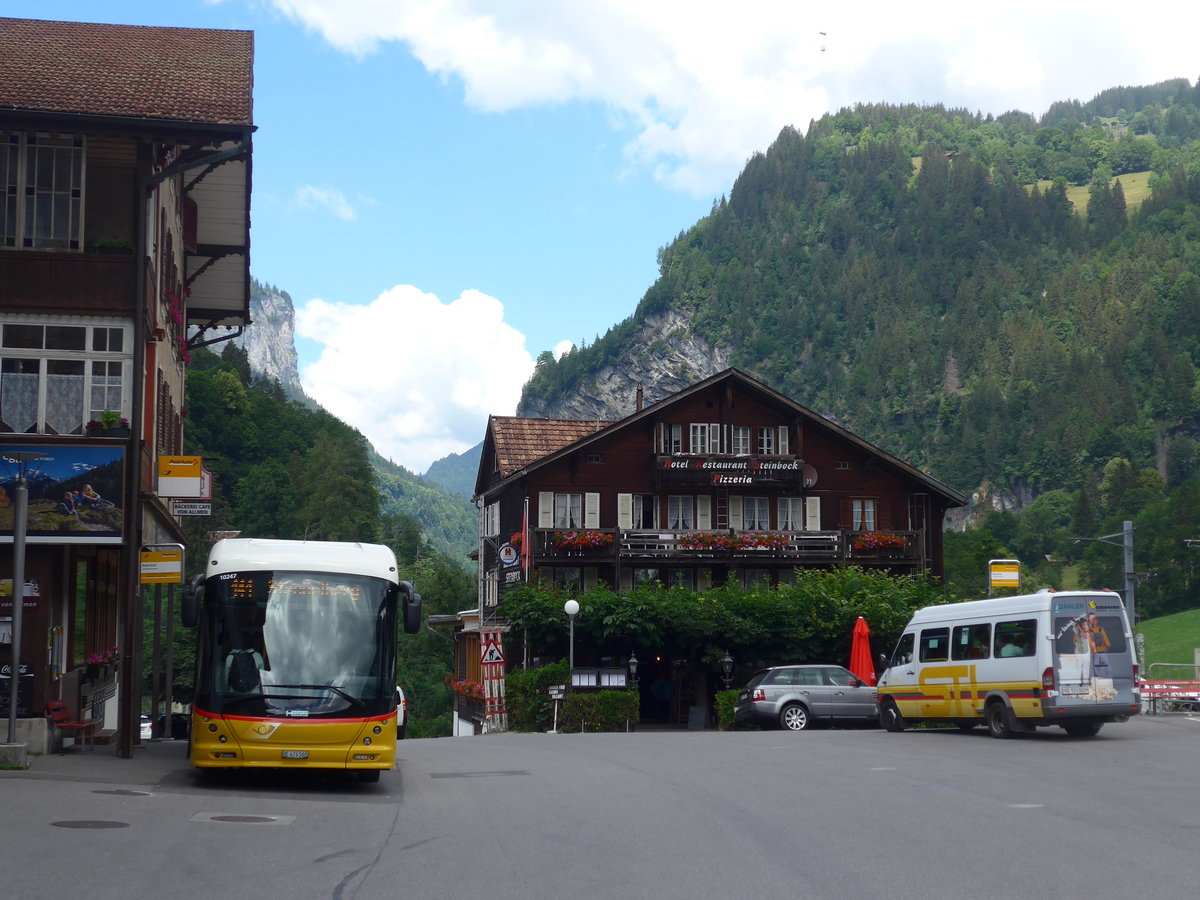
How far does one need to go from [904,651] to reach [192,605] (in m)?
15.8

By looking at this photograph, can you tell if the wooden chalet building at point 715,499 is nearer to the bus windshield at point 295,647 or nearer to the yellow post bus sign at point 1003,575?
the yellow post bus sign at point 1003,575

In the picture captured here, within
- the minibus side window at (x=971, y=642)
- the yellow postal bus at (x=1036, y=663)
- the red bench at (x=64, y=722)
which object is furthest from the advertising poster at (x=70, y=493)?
the minibus side window at (x=971, y=642)

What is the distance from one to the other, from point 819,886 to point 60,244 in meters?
14.9

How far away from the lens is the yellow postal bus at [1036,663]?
23828mm

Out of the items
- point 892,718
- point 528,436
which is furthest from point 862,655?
point 528,436

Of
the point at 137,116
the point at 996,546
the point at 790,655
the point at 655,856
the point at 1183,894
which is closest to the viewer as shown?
the point at 1183,894

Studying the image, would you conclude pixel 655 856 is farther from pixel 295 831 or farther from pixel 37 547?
pixel 37 547

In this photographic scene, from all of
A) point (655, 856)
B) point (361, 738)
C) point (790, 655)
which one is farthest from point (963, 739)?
point (790, 655)

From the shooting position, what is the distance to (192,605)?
16.7 m

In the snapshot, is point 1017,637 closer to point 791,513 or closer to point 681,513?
point 681,513

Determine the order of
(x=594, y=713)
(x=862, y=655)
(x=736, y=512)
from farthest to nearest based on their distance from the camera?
(x=736, y=512)
(x=594, y=713)
(x=862, y=655)

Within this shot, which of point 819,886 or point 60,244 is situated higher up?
point 60,244

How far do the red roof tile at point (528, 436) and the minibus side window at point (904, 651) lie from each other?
25593 millimetres

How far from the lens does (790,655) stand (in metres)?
44.6
